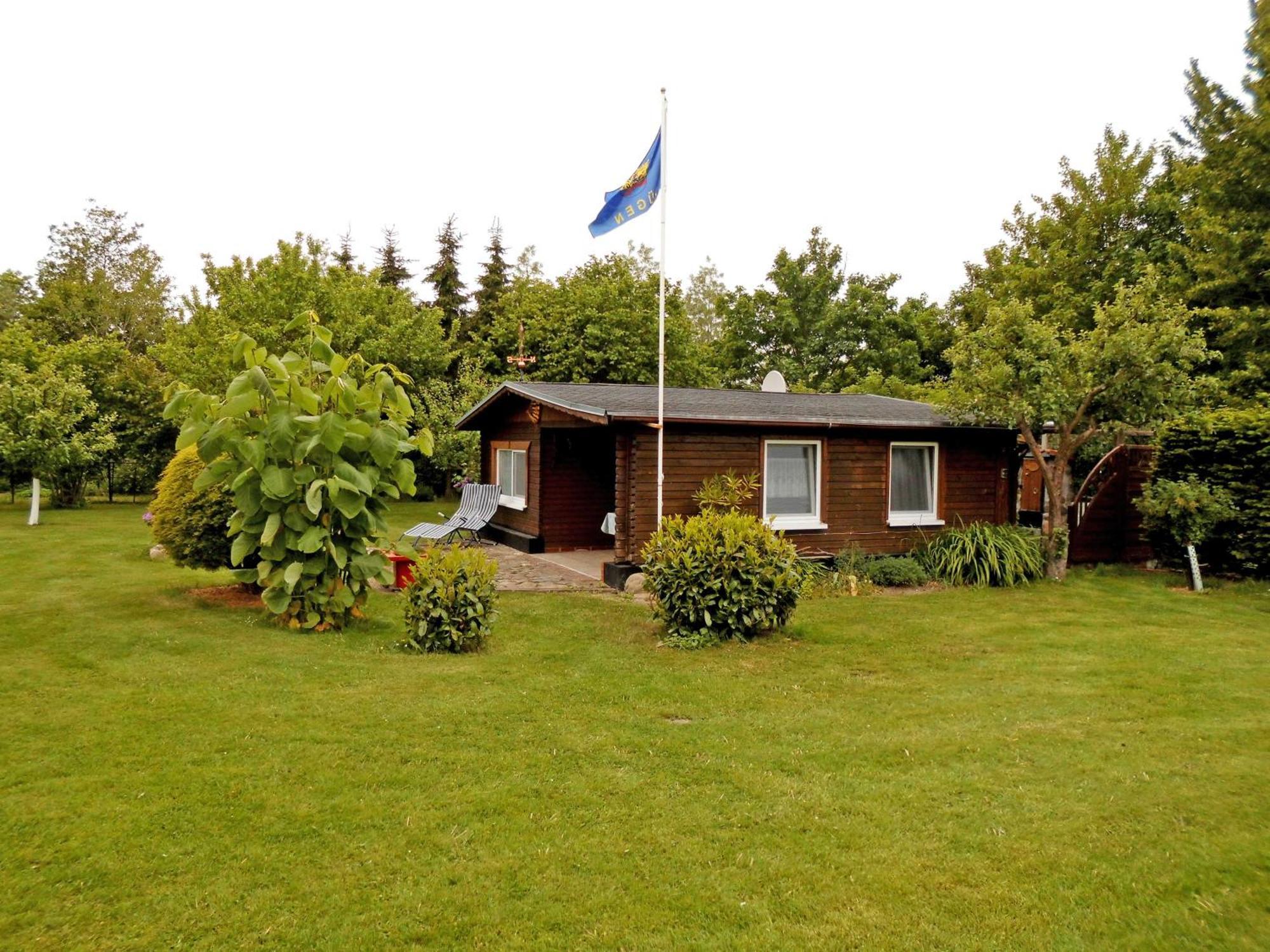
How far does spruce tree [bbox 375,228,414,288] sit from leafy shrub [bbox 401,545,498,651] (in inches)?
1333

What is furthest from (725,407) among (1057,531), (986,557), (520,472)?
(1057,531)

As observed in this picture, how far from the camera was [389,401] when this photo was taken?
295 inches

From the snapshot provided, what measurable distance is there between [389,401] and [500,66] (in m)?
6.87

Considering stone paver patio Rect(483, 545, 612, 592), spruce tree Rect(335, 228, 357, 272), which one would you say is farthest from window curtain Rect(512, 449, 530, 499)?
spruce tree Rect(335, 228, 357, 272)

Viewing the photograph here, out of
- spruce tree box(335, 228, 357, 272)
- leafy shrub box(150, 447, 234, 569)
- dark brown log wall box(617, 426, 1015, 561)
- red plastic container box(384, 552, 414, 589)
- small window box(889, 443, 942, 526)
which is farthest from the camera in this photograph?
spruce tree box(335, 228, 357, 272)

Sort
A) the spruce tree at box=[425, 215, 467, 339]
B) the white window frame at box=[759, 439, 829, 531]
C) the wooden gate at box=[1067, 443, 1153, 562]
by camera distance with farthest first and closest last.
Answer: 1. the spruce tree at box=[425, 215, 467, 339]
2. the wooden gate at box=[1067, 443, 1153, 562]
3. the white window frame at box=[759, 439, 829, 531]

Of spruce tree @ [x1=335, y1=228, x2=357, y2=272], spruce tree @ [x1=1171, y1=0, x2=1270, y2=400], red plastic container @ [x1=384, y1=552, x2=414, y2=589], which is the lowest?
red plastic container @ [x1=384, y1=552, x2=414, y2=589]

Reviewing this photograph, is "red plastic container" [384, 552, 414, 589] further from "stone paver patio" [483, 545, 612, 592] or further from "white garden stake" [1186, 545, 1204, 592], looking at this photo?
"white garden stake" [1186, 545, 1204, 592]

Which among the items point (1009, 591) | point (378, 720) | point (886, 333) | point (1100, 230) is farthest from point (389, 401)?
point (886, 333)

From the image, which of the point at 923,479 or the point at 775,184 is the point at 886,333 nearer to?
the point at 775,184

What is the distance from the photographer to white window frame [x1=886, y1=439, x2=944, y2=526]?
39.2 ft

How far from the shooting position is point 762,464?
1117cm

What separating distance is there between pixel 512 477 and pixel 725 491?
5.35m

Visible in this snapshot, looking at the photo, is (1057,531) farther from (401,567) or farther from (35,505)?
(35,505)
